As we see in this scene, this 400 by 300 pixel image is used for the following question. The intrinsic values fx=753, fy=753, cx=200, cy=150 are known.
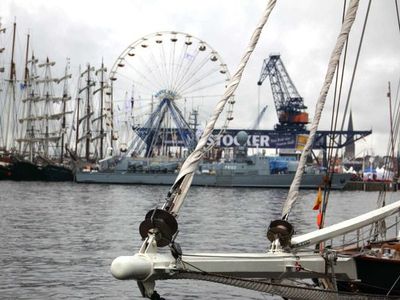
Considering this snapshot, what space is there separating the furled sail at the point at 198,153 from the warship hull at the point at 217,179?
480 ft

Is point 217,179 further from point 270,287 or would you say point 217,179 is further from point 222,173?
point 270,287

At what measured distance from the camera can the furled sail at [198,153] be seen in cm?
1519

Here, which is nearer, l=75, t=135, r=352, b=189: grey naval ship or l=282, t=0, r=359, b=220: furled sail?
l=282, t=0, r=359, b=220: furled sail

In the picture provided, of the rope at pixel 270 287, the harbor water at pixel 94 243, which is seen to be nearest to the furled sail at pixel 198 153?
the rope at pixel 270 287

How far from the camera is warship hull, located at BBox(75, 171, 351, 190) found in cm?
16488

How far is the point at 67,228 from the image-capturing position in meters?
55.4

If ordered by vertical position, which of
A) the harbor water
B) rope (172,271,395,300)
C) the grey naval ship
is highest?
the grey naval ship

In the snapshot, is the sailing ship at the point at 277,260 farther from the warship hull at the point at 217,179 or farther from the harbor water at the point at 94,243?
the warship hull at the point at 217,179

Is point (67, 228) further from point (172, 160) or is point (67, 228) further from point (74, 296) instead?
point (172, 160)

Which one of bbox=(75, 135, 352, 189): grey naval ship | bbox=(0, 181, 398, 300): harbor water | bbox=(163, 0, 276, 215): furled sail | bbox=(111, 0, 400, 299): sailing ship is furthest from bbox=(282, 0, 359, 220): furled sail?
bbox=(75, 135, 352, 189): grey naval ship

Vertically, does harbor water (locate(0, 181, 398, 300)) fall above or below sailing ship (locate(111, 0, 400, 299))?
below

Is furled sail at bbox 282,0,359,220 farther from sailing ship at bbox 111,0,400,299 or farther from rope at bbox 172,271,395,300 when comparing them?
rope at bbox 172,271,395,300

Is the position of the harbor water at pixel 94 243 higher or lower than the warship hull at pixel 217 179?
lower

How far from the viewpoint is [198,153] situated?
15.7 metres
